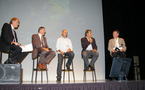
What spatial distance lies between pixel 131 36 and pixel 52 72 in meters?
2.40

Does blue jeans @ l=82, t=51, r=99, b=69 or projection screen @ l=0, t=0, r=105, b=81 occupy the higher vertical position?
projection screen @ l=0, t=0, r=105, b=81

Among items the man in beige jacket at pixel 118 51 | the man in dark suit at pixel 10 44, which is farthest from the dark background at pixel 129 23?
the man in dark suit at pixel 10 44

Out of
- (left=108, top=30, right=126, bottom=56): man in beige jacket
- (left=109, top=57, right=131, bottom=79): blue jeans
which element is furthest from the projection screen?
(left=109, top=57, right=131, bottom=79): blue jeans

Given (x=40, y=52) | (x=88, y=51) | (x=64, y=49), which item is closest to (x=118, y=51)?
(x=88, y=51)

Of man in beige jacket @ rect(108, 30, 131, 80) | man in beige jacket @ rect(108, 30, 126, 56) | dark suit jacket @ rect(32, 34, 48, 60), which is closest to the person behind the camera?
man in beige jacket @ rect(108, 30, 131, 80)

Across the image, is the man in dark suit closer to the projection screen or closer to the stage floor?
the projection screen

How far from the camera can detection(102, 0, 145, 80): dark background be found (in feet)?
19.1

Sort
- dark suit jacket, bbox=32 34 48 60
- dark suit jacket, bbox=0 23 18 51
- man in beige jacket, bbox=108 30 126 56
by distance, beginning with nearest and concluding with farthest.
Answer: dark suit jacket, bbox=0 23 18 51 → dark suit jacket, bbox=32 34 48 60 → man in beige jacket, bbox=108 30 126 56

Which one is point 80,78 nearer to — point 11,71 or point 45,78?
point 45,78

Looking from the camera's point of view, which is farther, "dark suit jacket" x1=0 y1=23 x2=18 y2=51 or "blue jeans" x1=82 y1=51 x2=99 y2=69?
"blue jeans" x1=82 y1=51 x2=99 y2=69

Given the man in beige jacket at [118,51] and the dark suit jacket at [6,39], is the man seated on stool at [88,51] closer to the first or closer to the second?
the man in beige jacket at [118,51]

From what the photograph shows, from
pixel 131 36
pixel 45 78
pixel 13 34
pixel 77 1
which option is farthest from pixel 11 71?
pixel 131 36

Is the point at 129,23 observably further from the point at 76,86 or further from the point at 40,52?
the point at 76,86

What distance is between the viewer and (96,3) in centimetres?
595
